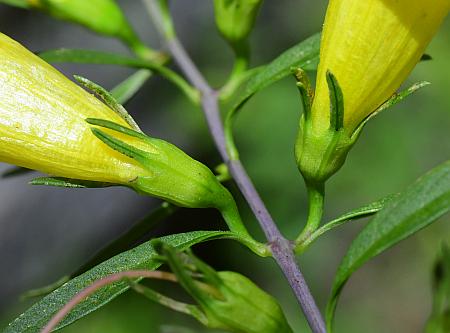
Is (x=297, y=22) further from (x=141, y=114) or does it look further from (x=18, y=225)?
(x=18, y=225)

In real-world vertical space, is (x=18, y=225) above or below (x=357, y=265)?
above

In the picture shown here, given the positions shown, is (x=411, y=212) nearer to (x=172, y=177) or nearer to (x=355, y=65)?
(x=355, y=65)

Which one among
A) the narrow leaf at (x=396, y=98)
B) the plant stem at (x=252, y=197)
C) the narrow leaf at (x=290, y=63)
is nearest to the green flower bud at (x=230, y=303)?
the plant stem at (x=252, y=197)

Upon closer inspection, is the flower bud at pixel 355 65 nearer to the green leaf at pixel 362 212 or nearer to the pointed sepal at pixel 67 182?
the green leaf at pixel 362 212

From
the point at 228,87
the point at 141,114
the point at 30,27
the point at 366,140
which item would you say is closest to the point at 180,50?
the point at 228,87

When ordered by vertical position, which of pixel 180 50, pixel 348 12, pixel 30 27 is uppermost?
pixel 30 27

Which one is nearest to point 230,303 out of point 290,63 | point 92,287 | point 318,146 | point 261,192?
point 92,287
